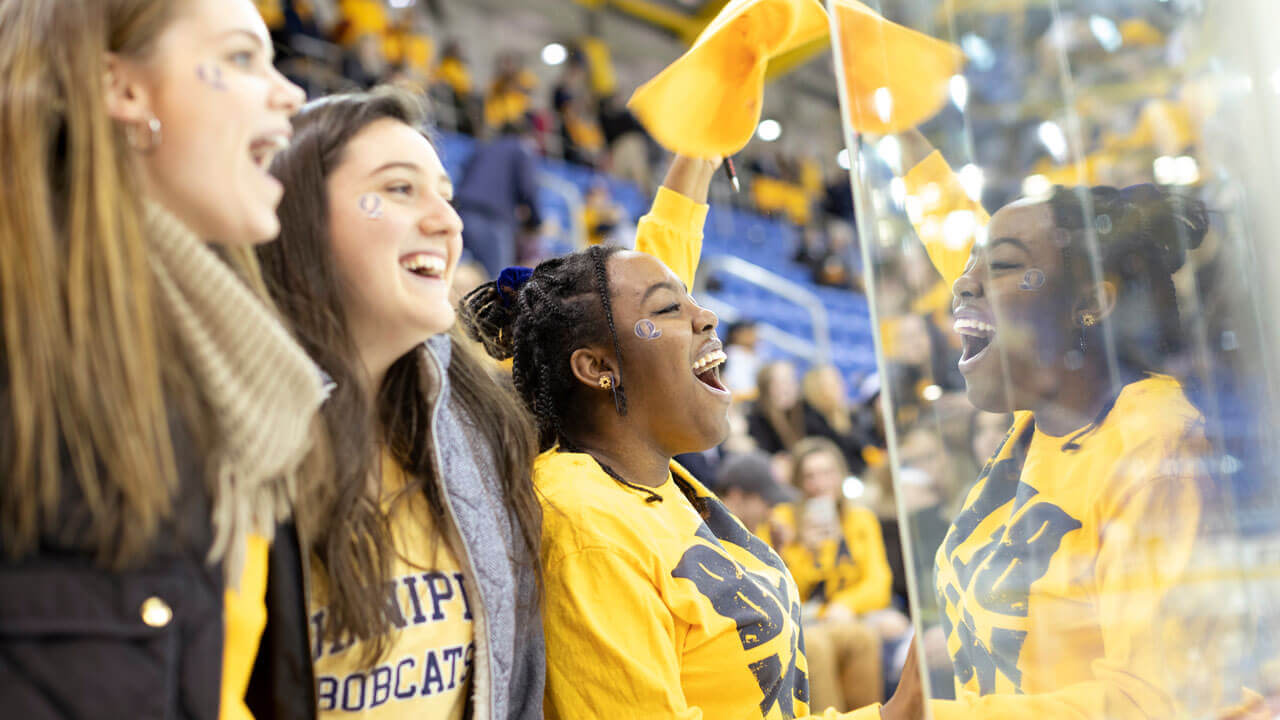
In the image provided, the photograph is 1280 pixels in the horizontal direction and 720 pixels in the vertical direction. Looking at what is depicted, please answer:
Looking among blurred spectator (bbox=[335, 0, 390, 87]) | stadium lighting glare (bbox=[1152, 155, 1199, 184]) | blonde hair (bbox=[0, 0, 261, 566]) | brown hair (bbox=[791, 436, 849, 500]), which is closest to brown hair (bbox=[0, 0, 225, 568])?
blonde hair (bbox=[0, 0, 261, 566])

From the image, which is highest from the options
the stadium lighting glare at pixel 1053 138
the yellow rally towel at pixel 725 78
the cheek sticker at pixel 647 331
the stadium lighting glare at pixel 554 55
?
the stadium lighting glare at pixel 554 55

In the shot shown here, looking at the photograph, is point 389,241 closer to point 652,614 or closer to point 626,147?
point 652,614

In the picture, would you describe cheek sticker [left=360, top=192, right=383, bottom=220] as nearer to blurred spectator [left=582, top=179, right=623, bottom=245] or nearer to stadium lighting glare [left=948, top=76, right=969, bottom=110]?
stadium lighting glare [left=948, top=76, right=969, bottom=110]

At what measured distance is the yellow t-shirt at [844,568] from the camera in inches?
122

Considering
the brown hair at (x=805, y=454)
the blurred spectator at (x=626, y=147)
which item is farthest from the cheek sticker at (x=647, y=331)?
the blurred spectator at (x=626, y=147)

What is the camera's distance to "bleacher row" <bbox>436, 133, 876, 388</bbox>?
6625 millimetres

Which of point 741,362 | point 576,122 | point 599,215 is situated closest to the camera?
point 741,362

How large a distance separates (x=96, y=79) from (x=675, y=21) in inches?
366

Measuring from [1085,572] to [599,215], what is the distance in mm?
5717

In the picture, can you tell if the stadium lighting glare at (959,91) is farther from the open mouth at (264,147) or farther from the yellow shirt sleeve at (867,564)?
the yellow shirt sleeve at (867,564)

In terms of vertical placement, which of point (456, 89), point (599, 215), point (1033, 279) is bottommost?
point (1033, 279)

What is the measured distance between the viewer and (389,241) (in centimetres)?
94

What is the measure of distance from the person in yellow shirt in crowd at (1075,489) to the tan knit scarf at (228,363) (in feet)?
1.78

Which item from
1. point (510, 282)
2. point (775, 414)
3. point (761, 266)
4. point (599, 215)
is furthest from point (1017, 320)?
point (761, 266)
